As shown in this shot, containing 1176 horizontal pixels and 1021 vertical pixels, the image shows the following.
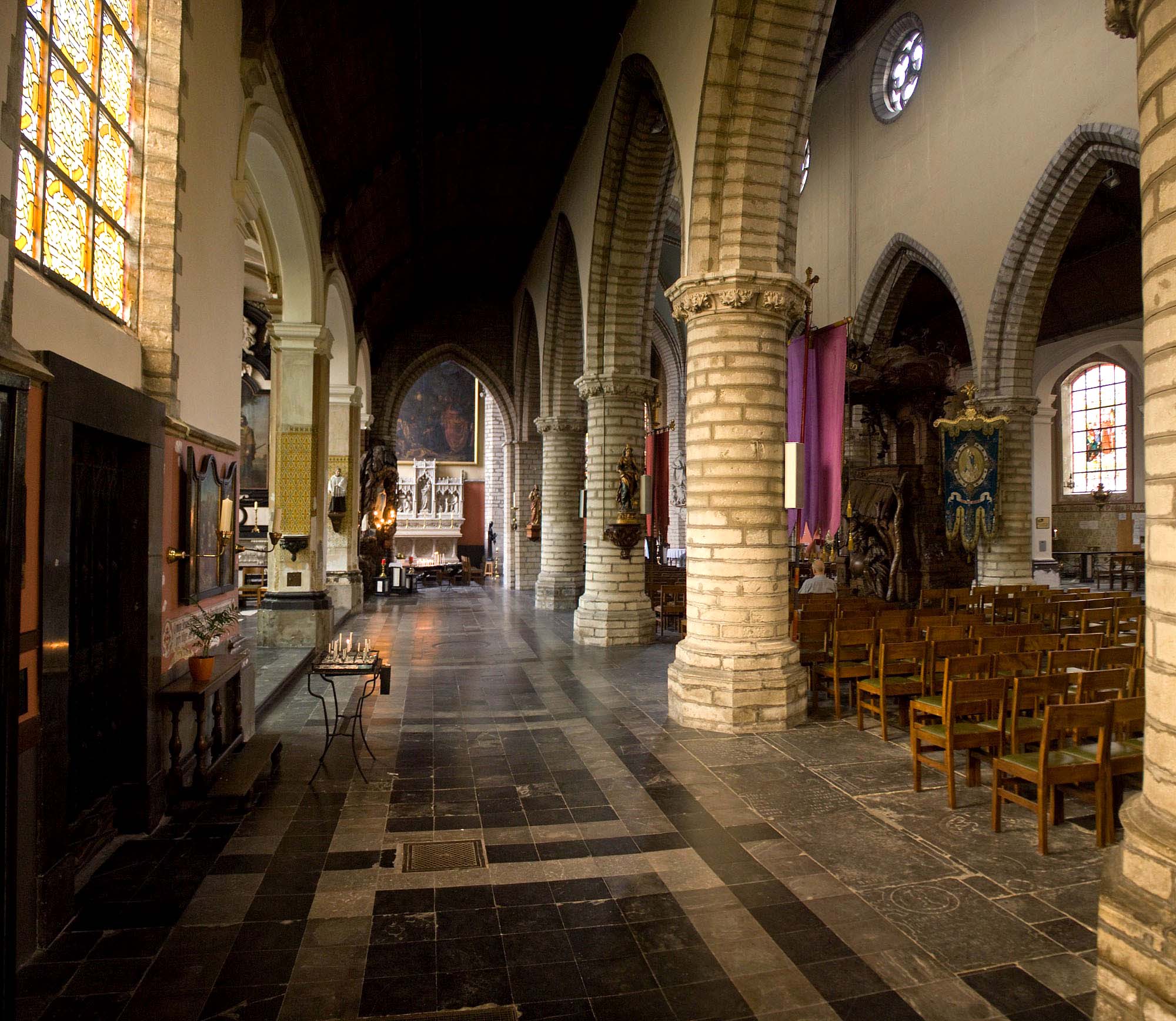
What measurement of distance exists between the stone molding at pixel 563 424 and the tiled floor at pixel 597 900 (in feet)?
37.3

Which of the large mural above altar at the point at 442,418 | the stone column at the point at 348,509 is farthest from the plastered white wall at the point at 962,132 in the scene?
the large mural above altar at the point at 442,418

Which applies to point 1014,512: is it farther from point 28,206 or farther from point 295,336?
point 28,206

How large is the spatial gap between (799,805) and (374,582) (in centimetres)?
1774

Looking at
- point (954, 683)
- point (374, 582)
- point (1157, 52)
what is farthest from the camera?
point (374, 582)

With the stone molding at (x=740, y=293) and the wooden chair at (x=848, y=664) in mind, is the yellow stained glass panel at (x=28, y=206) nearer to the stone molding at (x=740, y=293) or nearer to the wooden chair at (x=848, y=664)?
the stone molding at (x=740, y=293)

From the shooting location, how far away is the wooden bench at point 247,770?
4.64m

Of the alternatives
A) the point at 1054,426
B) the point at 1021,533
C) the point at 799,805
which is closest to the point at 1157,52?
the point at 799,805

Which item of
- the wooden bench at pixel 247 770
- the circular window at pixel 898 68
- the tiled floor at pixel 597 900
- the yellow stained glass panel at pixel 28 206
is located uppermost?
the circular window at pixel 898 68

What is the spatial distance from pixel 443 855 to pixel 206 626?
2493 mm

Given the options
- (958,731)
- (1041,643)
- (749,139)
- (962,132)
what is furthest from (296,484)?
(962,132)

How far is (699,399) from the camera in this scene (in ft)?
24.4

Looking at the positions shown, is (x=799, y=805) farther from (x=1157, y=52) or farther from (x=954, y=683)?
(x=1157, y=52)

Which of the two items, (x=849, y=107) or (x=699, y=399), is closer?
(x=699, y=399)

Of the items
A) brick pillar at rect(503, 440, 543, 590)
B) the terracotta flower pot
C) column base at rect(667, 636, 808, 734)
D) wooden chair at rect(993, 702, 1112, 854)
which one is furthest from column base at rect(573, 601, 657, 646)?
brick pillar at rect(503, 440, 543, 590)
